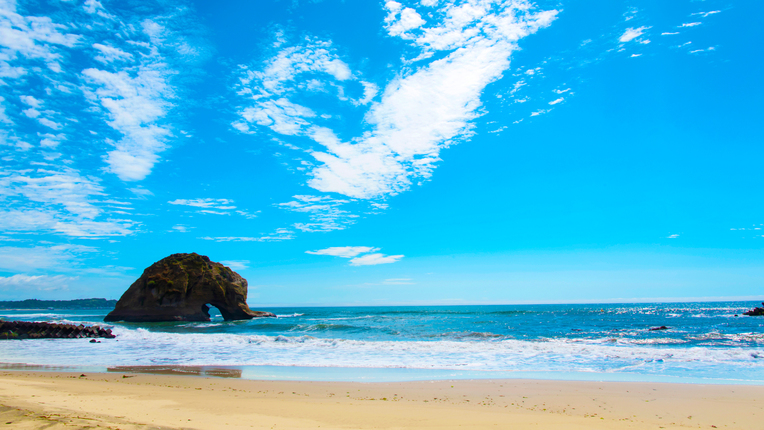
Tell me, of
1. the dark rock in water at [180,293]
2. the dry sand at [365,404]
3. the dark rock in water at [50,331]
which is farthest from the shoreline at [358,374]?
the dark rock in water at [180,293]

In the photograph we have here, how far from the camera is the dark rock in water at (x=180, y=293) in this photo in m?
47.1

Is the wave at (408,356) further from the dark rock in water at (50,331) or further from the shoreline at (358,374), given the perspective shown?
the dark rock in water at (50,331)

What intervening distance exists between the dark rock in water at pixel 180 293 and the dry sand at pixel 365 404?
38749 millimetres

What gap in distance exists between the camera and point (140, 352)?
19656 millimetres

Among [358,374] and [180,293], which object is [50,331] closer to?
[180,293]

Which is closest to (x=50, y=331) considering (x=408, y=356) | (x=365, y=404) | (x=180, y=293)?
(x=180, y=293)

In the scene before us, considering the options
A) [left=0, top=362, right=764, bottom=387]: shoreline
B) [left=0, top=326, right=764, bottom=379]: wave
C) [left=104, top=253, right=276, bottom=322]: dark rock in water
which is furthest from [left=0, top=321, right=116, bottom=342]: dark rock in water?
[left=104, top=253, right=276, bottom=322]: dark rock in water

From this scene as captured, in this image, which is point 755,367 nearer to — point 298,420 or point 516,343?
point 516,343

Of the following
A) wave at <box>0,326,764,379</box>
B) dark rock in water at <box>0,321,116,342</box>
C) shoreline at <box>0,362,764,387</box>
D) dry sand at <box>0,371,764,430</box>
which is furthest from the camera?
dark rock in water at <box>0,321,116,342</box>

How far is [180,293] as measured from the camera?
157 feet

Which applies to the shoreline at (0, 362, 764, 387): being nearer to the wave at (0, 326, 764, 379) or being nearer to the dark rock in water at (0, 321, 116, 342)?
the wave at (0, 326, 764, 379)

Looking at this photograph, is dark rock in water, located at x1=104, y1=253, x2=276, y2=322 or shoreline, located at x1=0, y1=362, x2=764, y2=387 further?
dark rock in water, located at x1=104, y1=253, x2=276, y2=322

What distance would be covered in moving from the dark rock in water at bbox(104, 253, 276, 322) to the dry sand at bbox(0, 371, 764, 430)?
38.7 metres

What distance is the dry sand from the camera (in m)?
6.88
